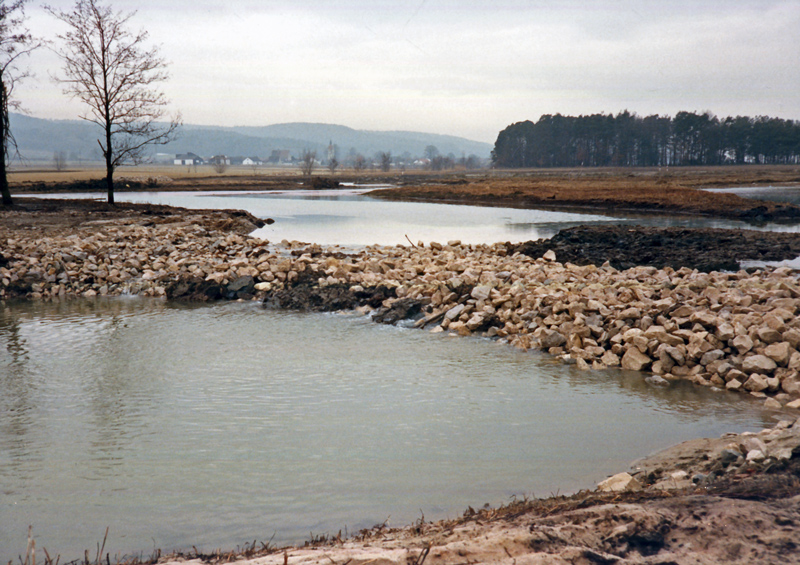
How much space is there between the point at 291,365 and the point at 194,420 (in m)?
2.18

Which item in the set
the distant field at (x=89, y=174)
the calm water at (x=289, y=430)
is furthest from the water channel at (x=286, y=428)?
the distant field at (x=89, y=174)

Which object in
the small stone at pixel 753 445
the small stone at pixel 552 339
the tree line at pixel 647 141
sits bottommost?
the small stone at pixel 552 339

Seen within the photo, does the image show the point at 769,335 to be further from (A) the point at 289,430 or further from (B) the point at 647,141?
(B) the point at 647,141

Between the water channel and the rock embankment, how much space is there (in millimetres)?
562

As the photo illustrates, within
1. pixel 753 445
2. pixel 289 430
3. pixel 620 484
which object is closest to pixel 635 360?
pixel 753 445

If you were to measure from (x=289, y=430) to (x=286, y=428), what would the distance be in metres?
0.06

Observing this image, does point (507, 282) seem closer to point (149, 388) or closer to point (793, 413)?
point (793, 413)

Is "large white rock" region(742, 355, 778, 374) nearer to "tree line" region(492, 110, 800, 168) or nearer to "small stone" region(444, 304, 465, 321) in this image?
"small stone" region(444, 304, 465, 321)

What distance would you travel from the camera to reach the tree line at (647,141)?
105688 mm

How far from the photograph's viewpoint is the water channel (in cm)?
433

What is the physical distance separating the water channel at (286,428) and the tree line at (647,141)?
11552 centimetres

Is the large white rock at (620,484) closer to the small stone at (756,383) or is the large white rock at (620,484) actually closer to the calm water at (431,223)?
the small stone at (756,383)

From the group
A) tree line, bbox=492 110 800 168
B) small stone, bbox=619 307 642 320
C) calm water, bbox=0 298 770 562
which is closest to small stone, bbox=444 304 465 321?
calm water, bbox=0 298 770 562

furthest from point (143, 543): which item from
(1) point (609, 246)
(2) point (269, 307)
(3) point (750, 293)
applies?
(1) point (609, 246)
